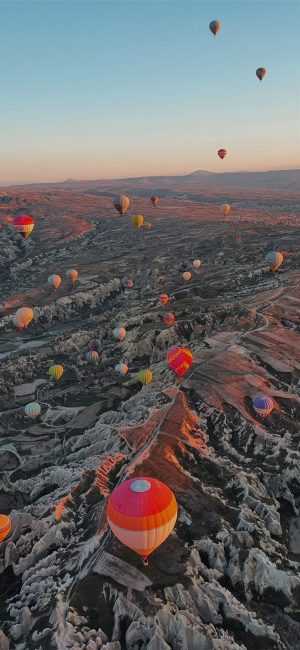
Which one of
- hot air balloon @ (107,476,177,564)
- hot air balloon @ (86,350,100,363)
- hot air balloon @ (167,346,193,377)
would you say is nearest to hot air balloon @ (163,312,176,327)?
hot air balloon @ (86,350,100,363)

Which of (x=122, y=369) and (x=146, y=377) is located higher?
(x=146, y=377)

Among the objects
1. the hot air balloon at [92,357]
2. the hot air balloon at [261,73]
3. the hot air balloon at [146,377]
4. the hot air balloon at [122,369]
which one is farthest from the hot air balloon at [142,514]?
the hot air balloon at [261,73]

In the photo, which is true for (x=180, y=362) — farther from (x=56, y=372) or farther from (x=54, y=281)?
(x=54, y=281)

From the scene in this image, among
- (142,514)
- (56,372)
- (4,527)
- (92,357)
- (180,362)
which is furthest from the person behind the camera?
(92,357)

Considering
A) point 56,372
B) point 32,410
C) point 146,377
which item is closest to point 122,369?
point 146,377

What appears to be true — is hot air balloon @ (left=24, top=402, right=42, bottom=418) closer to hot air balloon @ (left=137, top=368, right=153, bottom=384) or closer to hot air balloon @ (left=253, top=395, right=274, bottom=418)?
hot air balloon @ (left=137, top=368, right=153, bottom=384)

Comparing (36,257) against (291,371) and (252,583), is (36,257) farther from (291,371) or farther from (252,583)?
(252,583)
